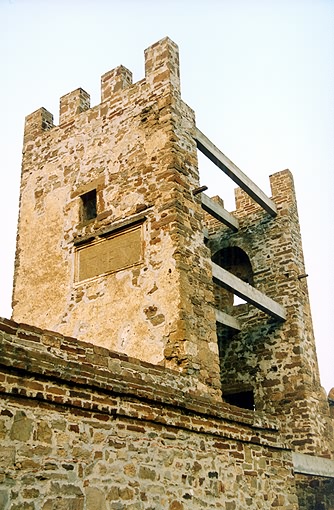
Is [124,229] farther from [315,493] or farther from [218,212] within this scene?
[315,493]

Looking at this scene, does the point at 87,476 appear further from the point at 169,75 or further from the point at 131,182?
the point at 169,75

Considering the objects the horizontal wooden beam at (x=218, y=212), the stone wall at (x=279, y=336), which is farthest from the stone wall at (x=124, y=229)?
the stone wall at (x=279, y=336)

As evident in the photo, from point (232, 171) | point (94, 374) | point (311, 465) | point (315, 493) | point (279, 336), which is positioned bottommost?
point (315, 493)

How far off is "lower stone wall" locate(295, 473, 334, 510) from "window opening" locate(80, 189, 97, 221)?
6.56 meters

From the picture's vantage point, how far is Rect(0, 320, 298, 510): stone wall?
14.0 feet

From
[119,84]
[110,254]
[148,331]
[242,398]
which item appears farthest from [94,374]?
[242,398]

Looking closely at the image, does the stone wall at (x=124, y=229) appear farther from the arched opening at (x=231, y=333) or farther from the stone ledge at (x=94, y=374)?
the arched opening at (x=231, y=333)

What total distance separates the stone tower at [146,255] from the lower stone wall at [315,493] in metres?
0.58

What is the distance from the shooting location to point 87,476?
470cm

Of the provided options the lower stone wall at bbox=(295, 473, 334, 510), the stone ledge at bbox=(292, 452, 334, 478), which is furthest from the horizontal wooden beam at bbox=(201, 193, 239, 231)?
the lower stone wall at bbox=(295, 473, 334, 510)

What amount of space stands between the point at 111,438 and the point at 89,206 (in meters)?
4.79

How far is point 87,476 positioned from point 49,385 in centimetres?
84

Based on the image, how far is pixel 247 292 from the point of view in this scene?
10336 mm

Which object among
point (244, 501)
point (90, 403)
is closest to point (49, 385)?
point (90, 403)
